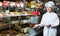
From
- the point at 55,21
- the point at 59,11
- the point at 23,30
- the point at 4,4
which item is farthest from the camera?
the point at 59,11

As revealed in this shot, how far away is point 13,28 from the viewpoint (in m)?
6.21

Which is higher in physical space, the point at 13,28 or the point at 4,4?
the point at 4,4

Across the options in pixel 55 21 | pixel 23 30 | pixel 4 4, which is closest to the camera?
pixel 55 21

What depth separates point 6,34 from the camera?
240 inches

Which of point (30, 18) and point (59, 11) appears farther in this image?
point (59, 11)

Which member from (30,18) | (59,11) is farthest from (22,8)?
(59,11)

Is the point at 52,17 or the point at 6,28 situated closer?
the point at 52,17

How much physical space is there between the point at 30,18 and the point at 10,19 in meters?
0.64

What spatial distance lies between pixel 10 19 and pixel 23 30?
1.97ft

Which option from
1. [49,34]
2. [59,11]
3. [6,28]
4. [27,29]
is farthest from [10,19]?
[59,11]

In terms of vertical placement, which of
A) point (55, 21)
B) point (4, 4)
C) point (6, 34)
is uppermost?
point (4, 4)

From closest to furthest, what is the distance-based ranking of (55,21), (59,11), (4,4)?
(55,21), (4,4), (59,11)

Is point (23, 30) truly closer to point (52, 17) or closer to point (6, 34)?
point (6, 34)

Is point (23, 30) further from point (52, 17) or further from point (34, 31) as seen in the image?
point (52, 17)
